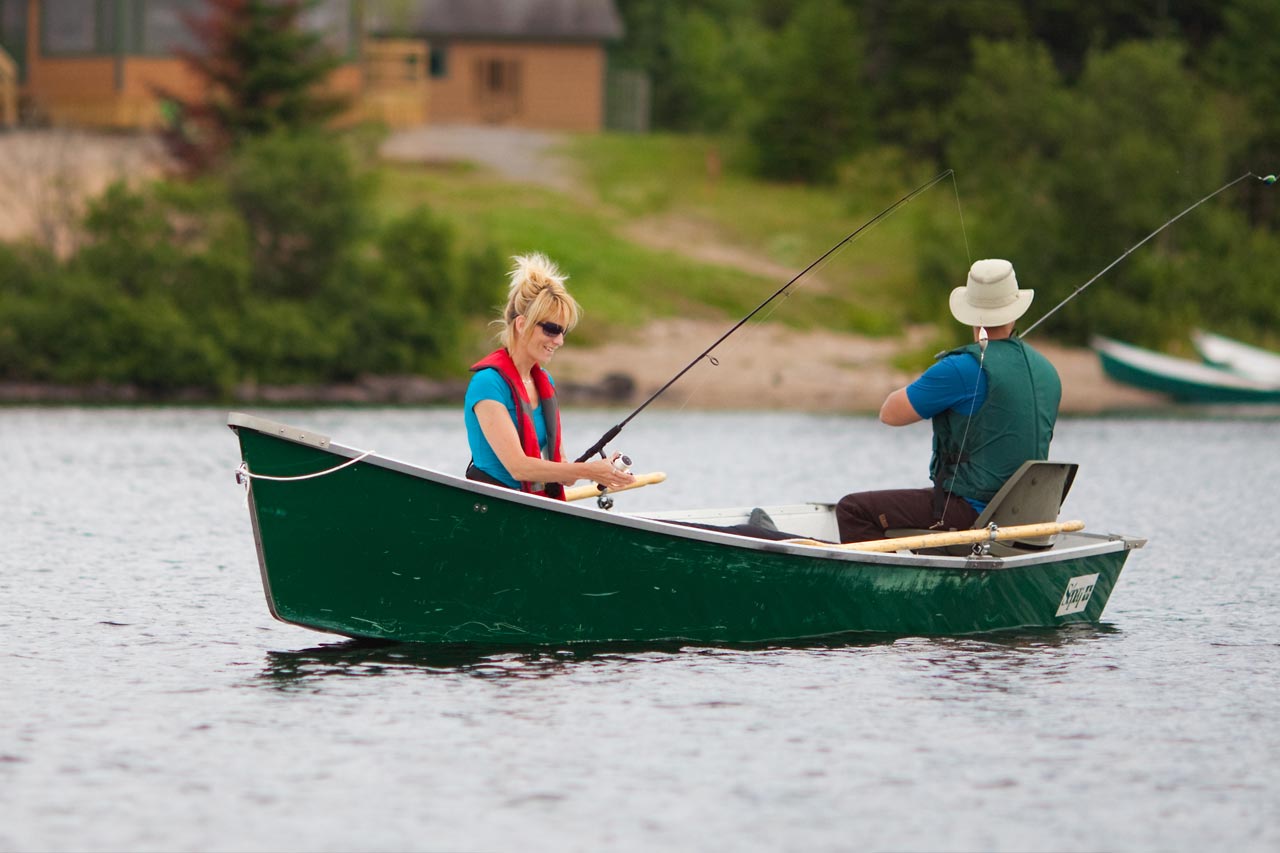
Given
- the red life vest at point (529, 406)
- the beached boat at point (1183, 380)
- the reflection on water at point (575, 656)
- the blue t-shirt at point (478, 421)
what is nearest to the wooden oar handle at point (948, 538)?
the reflection on water at point (575, 656)

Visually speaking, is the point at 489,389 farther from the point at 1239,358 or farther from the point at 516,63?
the point at 516,63

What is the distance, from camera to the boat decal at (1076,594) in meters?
11.1

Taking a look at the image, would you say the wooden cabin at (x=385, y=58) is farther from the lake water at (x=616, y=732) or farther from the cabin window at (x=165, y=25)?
the lake water at (x=616, y=732)

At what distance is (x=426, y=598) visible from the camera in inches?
374

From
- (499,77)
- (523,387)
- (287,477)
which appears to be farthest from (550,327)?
(499,77)

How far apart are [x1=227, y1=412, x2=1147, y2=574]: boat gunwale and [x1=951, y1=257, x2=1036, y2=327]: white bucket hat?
1235 mm

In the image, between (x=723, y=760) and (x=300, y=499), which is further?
(x=300, y=499)

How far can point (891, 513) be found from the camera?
35.2 ft

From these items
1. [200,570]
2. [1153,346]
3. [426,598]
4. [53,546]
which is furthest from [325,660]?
[1153,346]

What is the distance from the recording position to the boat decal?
438 inches

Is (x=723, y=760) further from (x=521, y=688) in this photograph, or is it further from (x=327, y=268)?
(x=327, y=268)

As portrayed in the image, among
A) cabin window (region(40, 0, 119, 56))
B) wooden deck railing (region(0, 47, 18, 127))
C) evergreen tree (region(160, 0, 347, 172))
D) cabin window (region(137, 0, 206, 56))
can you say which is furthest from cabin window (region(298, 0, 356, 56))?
evergreen tree (region(160, 0, 347, 172))

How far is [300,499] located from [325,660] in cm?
118

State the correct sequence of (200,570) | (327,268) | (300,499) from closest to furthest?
(300,499)
(200,570)
(327,268)
